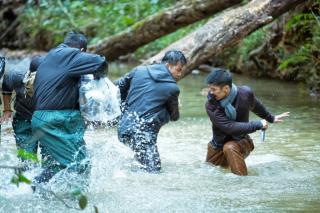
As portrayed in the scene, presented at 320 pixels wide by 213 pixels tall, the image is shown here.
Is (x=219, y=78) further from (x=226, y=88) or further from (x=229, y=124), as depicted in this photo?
(x=229, y=124)

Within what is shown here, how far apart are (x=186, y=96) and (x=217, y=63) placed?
4931 mm

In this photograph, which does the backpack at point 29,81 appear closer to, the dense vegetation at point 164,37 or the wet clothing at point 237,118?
the wet clothing at point 237,118

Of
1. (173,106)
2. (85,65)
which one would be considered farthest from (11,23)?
(85,65)

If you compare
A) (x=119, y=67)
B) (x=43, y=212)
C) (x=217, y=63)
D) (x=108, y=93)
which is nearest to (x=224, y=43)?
(x=108, y=93)

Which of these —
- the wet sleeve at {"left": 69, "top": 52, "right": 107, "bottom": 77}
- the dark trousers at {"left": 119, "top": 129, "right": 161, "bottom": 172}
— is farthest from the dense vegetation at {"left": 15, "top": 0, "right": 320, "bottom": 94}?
the wet sleeve at {"left": 69, "top": 52, "right": 107, "bottom": 77}

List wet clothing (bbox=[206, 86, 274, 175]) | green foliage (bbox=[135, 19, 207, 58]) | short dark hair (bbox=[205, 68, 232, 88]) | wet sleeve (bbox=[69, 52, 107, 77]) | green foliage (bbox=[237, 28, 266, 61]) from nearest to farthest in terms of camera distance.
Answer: wet sleeve (bbox=[69, 52, 107, 77])
short dark hair (bbox=[205, 68, 232, 88])
wet clothing (bbox=[206, 86, 274, 175])
green foliage (bbox=[237, 28, 266, 61])
green foliage (bbox=[135, 19, 207, 58])

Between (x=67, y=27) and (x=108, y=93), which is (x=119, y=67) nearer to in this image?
(x=67, y=27)

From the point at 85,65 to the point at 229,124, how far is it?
1874 millimetres

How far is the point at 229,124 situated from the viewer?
23.9 ft

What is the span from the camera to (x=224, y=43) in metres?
10.9

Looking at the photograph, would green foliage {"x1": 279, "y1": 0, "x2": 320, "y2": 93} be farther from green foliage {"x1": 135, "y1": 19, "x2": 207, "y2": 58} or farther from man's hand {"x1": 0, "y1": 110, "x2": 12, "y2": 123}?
→ green foliage {"x1": 135, "y1": 19, "x2": 207, "y2": 58}

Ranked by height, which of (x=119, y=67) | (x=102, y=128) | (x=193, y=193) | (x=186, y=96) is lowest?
(x=119, y=67)

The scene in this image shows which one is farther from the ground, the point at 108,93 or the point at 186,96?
the point at 108,93

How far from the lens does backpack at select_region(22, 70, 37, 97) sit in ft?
22.7
